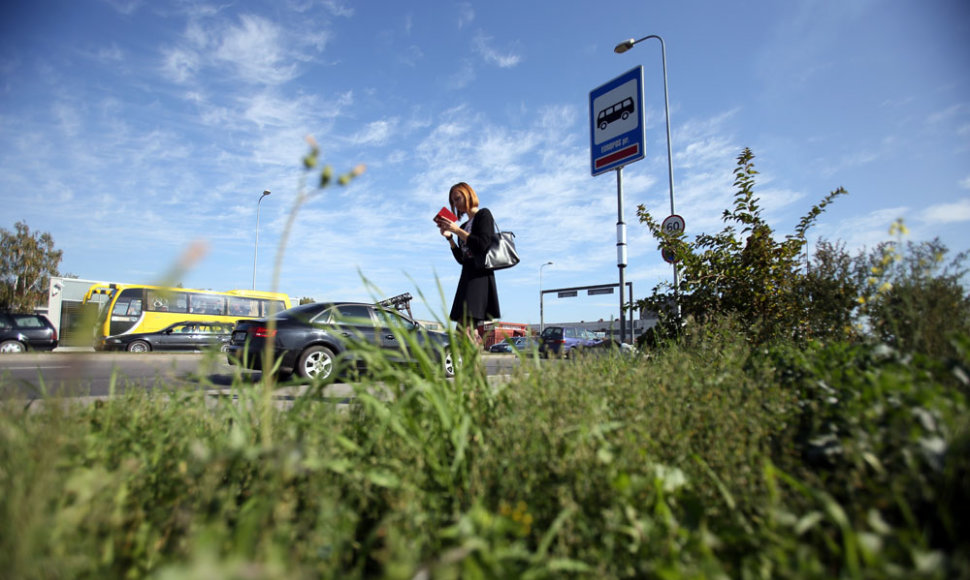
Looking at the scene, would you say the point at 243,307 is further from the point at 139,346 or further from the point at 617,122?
the point at 617,122

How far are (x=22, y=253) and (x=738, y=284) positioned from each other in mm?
36308

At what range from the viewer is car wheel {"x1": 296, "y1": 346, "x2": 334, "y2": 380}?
7711 millimetres

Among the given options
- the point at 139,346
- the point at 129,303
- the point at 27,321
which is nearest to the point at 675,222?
the point at 139,346

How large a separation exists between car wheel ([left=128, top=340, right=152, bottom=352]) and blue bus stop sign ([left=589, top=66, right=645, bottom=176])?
17.5 m

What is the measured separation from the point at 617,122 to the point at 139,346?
18286 mm

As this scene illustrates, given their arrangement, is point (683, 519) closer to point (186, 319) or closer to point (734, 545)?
point (734, 545)

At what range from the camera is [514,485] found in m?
1.38

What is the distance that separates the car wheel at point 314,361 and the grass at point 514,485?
19.1 ft

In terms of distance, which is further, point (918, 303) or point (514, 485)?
point (918, 303)

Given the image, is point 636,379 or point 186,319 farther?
point 186,319

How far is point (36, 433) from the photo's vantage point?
153 cm

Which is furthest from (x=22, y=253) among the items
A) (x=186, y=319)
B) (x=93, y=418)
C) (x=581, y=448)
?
(x=581, y=448)

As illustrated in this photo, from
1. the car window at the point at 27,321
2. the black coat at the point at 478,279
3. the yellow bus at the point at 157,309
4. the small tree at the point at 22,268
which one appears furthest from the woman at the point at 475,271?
the small tree at the point at 22,268

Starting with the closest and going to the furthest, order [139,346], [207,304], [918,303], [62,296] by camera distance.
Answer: [918,303] < [139,346] < [207,304] < [62,296]
